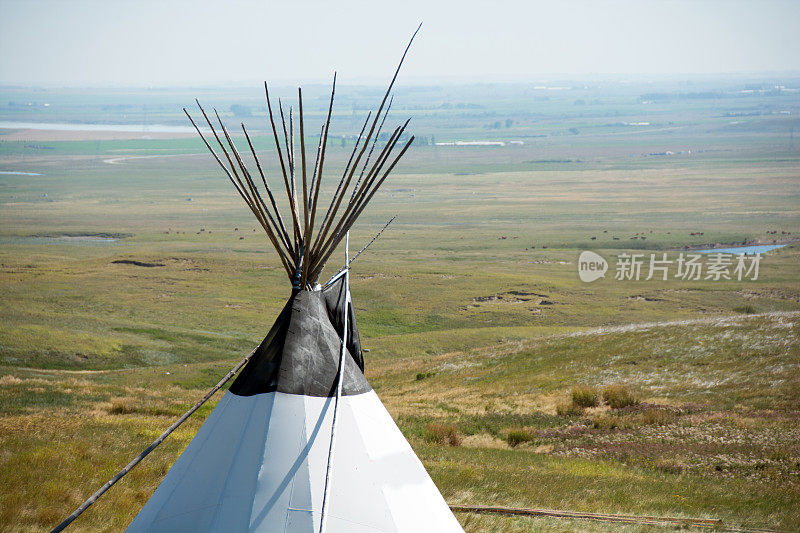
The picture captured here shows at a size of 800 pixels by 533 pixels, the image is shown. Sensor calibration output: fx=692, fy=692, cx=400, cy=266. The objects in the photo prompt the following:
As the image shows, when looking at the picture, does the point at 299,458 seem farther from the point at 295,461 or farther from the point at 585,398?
the point at 585,398

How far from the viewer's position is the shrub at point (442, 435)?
1619 centimetres

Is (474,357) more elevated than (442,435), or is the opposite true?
(442,435)

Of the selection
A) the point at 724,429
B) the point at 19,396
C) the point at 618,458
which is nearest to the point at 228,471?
the point at 618,458

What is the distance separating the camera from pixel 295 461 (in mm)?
5957

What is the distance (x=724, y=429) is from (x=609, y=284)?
52.6 meters

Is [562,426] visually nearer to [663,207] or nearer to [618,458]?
[618,458]

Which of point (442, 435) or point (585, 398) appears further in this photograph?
point (585, 398)

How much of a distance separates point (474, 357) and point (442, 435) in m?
14.7

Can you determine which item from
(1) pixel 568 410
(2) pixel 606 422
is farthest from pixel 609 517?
(1) pixel 568 410

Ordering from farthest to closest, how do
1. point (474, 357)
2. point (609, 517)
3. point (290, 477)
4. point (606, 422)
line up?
point (474, 357)
point (606, 422)
point (609, 517)
point (290, 477)

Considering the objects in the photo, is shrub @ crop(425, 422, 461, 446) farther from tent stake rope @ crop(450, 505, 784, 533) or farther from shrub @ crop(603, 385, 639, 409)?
tent stake rope @ crop(450, 505, 784, 533)

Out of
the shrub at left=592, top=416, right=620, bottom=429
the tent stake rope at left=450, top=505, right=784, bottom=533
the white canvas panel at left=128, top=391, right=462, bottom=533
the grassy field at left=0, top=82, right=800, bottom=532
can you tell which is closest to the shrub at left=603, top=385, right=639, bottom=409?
the grassy field at left=0, top=82, right=800, bottom=532

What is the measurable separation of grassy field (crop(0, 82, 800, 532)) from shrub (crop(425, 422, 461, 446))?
6 cm

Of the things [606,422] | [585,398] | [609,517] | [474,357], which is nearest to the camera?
[609,517]
